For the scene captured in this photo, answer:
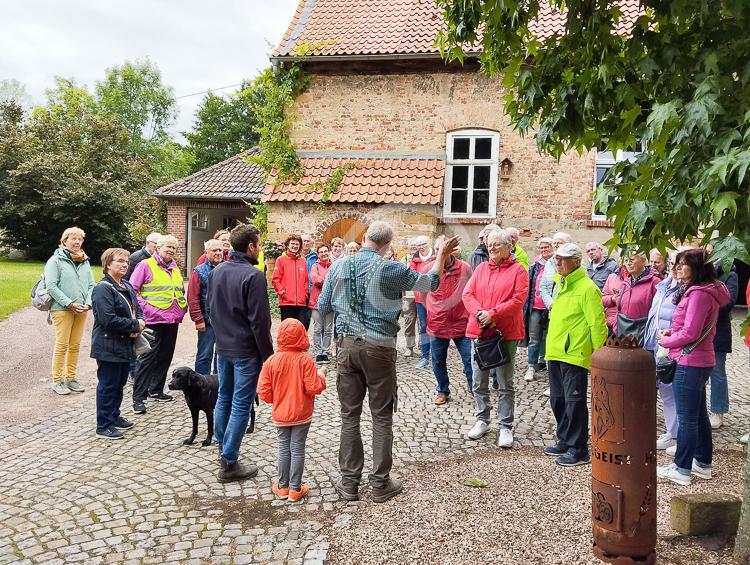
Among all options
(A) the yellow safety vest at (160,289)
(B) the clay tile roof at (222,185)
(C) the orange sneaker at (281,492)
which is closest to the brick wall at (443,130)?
(B) the clay tile roof at (222,185)

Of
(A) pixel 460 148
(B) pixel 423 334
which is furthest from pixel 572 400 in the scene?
(A) pixel 460 148

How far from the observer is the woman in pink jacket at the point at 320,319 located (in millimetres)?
8969

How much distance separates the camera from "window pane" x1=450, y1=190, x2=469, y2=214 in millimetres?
14766

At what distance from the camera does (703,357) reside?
14.7 feet

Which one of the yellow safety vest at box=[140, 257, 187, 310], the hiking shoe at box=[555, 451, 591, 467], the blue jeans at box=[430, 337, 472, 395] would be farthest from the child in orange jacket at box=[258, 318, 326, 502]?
the yellow safety vest at box=[140, 257, 187, 310]

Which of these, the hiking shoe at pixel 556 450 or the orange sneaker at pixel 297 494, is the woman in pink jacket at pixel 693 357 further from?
the orange sneaker at pixel 297 494

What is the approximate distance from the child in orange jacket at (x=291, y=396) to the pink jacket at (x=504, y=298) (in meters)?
1.89

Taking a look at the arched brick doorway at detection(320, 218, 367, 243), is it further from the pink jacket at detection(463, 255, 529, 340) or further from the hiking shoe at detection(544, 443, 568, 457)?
the hiking shoe at detection(544, 443, 568, 457)

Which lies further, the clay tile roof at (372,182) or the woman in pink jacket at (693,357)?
the clay tile roof at (372,182)

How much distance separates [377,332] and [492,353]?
1.59 metres

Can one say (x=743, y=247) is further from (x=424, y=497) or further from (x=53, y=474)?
(x=53, y=474)

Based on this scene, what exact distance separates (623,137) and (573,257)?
4.63ft

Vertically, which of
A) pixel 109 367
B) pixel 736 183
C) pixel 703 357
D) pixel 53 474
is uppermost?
pixel 736 183

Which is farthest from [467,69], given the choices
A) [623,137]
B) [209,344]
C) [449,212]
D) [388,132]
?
[623,137]
